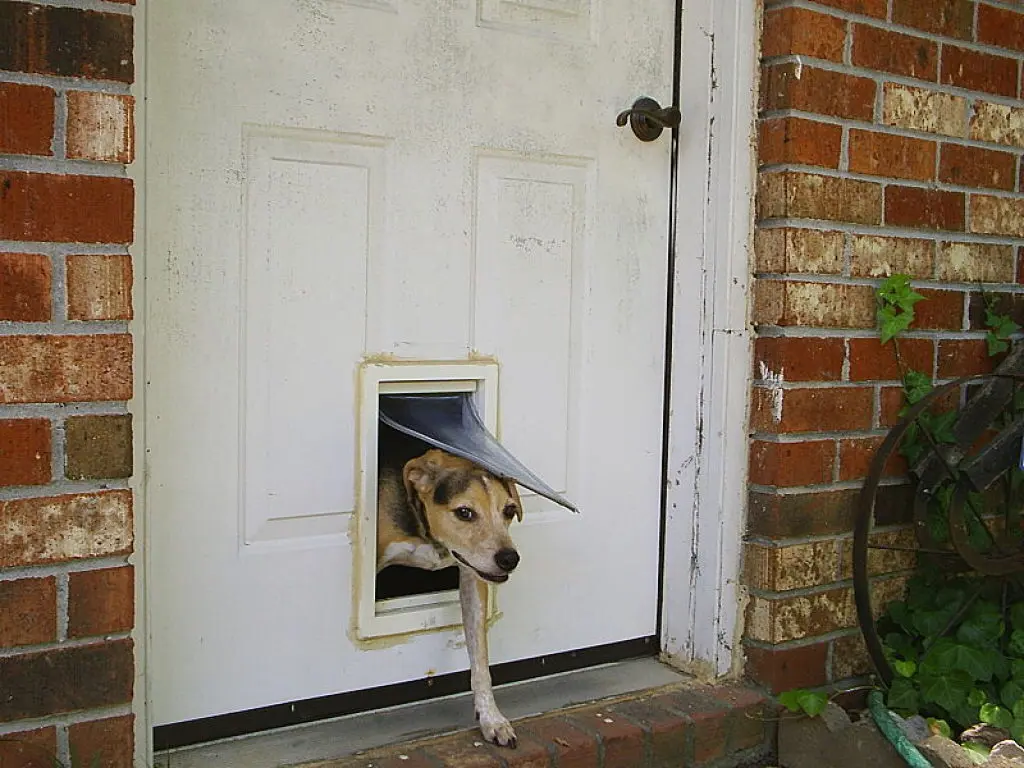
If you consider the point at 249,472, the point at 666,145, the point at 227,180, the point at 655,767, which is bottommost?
the point at 655,767

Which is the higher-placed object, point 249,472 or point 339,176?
point 339,176

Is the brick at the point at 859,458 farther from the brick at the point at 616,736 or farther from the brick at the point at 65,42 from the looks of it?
the brick at the point at 65,42

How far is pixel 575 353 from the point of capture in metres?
2.25

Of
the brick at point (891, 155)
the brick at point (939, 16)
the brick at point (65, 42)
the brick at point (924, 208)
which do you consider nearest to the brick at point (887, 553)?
the brick at point (924, 208)

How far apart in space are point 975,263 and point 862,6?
0.64 meters

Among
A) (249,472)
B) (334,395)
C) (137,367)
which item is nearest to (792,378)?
(334,395)

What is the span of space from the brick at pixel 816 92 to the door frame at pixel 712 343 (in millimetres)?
43

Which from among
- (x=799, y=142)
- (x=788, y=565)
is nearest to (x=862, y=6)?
(x=799, y=142)

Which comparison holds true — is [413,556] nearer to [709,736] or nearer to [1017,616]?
[709,736]

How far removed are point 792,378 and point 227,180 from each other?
1.17m

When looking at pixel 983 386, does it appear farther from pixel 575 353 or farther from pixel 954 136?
pixel 575 353

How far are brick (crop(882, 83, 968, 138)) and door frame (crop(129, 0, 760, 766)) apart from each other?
12.8 inches

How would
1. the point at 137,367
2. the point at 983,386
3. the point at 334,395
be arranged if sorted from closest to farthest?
the point at 137,367, the point at 334,395, the point at 983,386

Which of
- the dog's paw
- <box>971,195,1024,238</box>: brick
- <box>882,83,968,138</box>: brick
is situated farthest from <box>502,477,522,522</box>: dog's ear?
<box>971,195,1024,238</box>: brick
